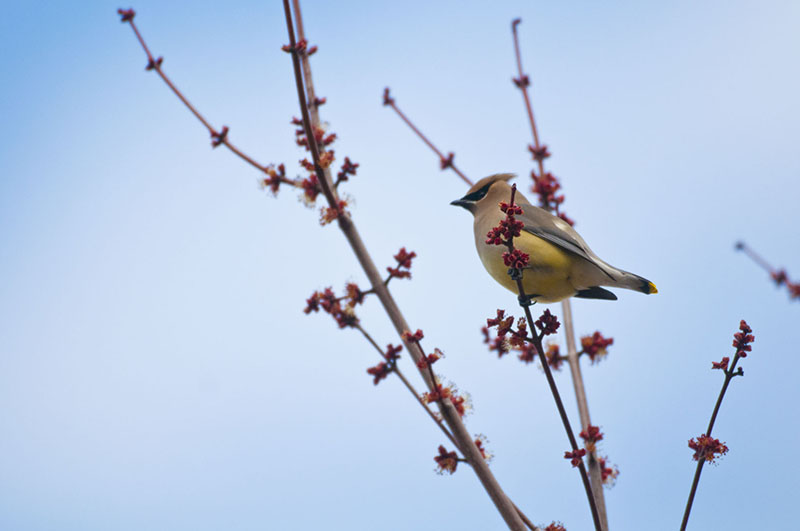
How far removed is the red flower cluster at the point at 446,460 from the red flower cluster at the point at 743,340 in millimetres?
1324

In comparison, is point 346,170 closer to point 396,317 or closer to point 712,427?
point 396,317

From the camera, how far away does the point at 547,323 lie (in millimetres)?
2600

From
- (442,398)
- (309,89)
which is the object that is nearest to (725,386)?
(442,398)

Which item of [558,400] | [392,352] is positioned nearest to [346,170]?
[392,352]

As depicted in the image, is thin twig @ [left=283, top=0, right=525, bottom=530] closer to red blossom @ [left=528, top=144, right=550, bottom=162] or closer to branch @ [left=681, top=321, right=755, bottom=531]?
branch @ [left=681, top=321, right=755, bottom=531]

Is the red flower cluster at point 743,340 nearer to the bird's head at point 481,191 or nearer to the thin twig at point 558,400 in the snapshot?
the thin twig at point 558,400

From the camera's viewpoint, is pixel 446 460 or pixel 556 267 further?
pixel 556 267

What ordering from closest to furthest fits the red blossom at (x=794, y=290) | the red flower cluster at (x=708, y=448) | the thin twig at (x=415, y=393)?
1. the red blossom at (x=794, y=290)
2. the red flower cluster at (x=708, y=448)
3. the thin twig at (x=415, y=393)

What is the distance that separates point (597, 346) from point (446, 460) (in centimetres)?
138

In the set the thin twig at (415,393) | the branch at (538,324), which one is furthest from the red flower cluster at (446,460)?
the branch at (538,324)

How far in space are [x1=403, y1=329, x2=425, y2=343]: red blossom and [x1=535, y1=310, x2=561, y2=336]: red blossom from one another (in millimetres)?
704

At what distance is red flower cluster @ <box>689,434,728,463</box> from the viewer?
2.57 meters

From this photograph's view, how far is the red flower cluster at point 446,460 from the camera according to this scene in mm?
3312

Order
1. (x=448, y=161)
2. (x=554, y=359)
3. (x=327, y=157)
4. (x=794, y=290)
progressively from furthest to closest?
1. (x=448, y=161)
2. (x=554, y=359)
3. (x=327, y=157)
4. (x=794, y=290)
